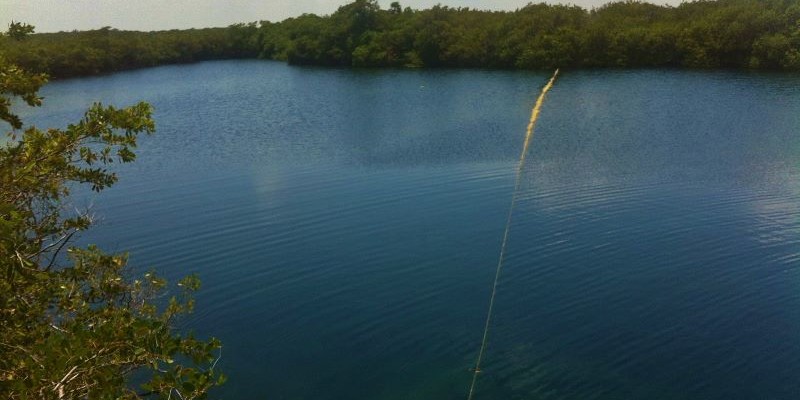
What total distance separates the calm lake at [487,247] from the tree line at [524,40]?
23082 mm

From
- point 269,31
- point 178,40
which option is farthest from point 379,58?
point 178,40

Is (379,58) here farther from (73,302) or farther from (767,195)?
(73,302)

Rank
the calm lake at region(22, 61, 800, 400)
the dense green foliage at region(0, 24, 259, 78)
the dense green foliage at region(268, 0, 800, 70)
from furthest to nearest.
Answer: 1. the dense green foliage at region(0, 24, 259, 78)
2. the dense green foliage at region(268, 0, 800, 70)
3. the calm lake at region(22, 61, 800, 400)

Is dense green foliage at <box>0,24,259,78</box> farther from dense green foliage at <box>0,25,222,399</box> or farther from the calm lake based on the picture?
dense green foliage at <box>0,25,222,399</box>

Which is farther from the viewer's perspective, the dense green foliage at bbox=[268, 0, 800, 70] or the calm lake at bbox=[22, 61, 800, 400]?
the dense green foliage at bbox=[268, 0, 800, 70]

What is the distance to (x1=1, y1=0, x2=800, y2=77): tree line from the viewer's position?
58531 mm

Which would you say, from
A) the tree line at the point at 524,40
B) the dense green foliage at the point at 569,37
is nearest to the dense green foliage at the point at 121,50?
the tree line at the point at 524,40

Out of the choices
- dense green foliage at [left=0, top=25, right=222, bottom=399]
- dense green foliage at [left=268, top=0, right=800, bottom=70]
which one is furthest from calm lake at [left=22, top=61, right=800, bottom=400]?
dense green foliage at [left=268, top=0, right=800, bottom=70]

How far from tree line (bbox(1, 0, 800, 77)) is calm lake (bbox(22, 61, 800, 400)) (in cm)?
2308

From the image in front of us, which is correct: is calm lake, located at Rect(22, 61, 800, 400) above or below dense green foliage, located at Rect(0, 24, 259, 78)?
below

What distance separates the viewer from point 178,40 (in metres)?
110

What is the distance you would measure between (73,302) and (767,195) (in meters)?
22.2

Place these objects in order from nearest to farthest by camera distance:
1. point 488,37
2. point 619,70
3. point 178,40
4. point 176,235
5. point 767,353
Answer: point 767,353, point 176,235, point 619,70, point 488,37, point 178,40

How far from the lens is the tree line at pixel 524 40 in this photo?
58531 mm
